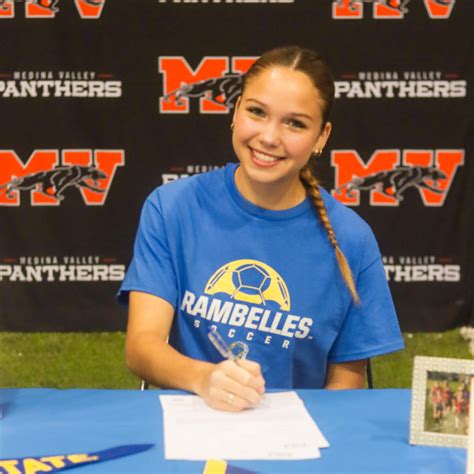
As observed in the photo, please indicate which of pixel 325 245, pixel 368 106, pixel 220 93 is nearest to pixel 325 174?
pixel 368 106

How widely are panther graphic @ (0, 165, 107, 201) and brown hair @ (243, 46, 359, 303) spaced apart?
7.14ft

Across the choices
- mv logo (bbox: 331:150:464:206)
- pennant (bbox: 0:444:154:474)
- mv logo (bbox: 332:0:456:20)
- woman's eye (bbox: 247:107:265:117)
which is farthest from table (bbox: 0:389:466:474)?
mv logo (bbox: 332:0:456:20)

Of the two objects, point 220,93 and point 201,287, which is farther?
point 220,93

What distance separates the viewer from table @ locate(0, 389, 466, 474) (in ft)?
4.35

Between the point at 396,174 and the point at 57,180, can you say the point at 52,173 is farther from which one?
the point at 396,174

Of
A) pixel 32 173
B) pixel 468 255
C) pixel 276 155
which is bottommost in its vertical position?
pixel 468 255

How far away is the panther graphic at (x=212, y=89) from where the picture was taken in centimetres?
394

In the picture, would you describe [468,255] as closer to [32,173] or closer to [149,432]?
[32,173]

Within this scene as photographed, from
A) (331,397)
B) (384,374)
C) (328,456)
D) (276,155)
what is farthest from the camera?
(384,374)

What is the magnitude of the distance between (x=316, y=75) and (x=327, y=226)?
1.10ft

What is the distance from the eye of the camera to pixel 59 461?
1.32 meters

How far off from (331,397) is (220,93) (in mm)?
2528

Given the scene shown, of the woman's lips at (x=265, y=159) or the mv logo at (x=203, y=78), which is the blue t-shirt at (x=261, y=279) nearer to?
the woman's lips at (x=265, y=159)

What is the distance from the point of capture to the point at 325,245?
1.97 meters
